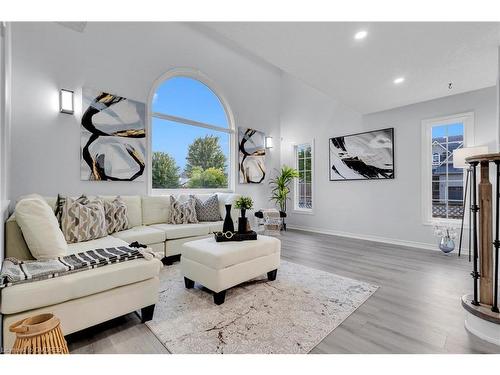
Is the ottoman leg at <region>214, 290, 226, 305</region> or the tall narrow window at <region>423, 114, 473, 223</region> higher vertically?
the tall narrow window at <region>423, 114, 473, 223</region>

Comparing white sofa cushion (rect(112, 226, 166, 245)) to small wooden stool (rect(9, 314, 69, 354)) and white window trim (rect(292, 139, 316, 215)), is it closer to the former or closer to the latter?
small wooden stool (rect(9, 314, 69, 354))

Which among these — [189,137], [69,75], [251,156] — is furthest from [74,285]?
[251,156]

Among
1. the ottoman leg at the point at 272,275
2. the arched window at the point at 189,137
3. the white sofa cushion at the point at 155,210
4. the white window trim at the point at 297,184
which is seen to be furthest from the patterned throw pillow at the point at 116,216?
the white window trim at the point at 297,184

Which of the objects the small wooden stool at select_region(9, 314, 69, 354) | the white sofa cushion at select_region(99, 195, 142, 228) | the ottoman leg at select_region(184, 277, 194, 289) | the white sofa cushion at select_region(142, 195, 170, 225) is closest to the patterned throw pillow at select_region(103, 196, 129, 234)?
the white sofa cushion at select_region(99, 195, 142, 228)

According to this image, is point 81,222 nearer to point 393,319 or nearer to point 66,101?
point 66,101

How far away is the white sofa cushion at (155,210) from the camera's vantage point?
3559mm

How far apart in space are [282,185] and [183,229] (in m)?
3.03

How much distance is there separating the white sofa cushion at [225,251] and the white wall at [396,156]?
116 inches

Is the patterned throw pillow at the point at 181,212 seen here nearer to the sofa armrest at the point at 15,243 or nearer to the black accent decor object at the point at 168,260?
the black accent decor object at the point at 168,260

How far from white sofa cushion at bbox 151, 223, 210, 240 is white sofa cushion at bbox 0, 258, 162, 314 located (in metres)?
1.34

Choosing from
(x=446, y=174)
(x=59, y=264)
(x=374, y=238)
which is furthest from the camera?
(x=374, y=238)

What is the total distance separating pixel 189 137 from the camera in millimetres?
4664

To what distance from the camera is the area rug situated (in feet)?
5.21
